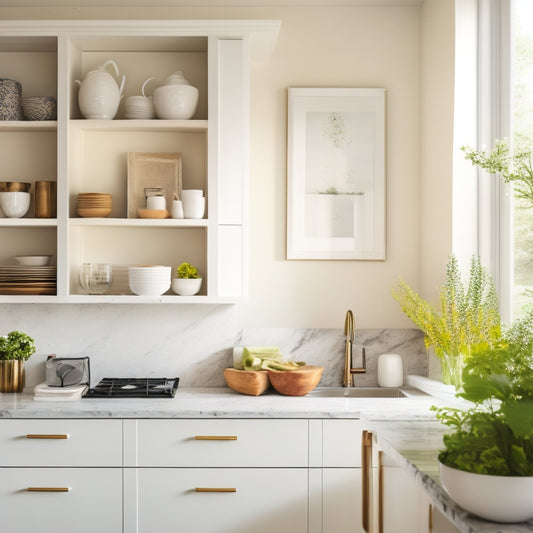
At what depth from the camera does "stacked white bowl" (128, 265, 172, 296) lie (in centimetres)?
290

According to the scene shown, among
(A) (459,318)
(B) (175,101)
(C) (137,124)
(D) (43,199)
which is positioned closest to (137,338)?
(D) (43,199)

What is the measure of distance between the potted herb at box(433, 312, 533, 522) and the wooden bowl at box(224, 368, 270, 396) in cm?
169

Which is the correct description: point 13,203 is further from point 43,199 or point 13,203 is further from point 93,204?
point 93,204

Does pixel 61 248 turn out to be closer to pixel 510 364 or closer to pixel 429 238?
pixel 429 238

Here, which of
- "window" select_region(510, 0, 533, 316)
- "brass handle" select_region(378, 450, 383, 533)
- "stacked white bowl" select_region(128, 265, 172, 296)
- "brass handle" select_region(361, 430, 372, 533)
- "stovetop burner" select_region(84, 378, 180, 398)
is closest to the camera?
"brass handle" select_region(378, 450, 383, 533)

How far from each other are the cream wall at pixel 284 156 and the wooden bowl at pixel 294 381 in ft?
1.19

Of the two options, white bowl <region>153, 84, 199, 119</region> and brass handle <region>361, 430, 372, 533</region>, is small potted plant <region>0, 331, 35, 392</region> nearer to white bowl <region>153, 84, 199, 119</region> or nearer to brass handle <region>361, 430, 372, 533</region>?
white bowl <region>153, 84, 199, 119</region>

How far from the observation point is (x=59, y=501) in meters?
2.59

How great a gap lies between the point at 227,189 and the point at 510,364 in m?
1.88

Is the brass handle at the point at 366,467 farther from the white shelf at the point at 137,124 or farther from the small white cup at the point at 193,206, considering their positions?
the white shelf at the point at 137,124

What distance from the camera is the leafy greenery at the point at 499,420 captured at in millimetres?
1092

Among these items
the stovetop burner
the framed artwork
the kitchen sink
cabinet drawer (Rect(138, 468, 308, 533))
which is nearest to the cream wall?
the framed artwork

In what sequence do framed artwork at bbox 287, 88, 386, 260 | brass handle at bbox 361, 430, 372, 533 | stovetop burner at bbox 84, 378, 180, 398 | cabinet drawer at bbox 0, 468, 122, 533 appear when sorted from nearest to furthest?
brass handle at bbox 361, 430, 372, 533 → cabinet drawer at bbox 0, 468, 122, 533 → stovetop burner at bbox 84, 378, 180, 398 → framed artwork at bbox 287, 88, 386, 260

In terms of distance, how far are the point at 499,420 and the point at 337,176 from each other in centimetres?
214
